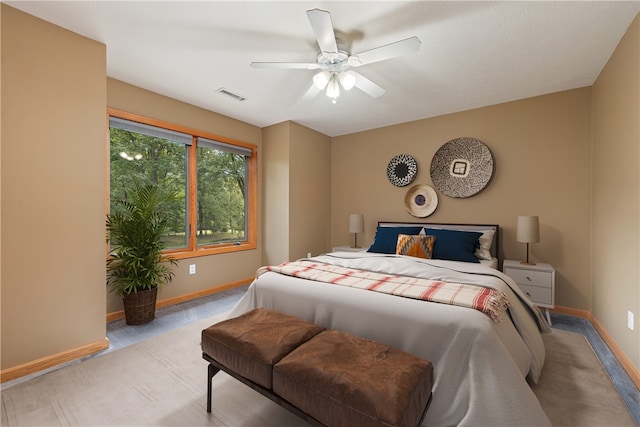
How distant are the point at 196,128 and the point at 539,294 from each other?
440cm

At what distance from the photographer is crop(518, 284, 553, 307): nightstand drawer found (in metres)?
2.78

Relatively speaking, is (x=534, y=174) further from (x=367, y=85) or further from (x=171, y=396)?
(x=171, y=396)

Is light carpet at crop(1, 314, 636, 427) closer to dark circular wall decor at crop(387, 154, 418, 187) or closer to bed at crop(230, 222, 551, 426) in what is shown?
bed at crop(230, 222, 551, 426)

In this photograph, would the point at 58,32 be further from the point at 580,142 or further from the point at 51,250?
the point at 580,142

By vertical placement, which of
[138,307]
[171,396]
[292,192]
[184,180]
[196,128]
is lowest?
[171,396]

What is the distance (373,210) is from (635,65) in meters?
3.01

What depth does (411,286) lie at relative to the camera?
191 cm

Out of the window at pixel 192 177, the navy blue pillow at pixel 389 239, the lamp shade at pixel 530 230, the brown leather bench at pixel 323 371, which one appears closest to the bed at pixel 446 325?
the brown leather bench at pixel 323 371

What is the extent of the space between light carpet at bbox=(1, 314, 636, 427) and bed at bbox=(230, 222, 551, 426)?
0.23 metres

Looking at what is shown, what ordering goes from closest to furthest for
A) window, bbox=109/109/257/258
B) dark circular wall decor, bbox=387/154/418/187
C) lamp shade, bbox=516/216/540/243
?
lamp shade, bbox=516/216/540/243 < window, bbox=109/109/257/258 < dark circular wall decor, bbox=387/154/418/187

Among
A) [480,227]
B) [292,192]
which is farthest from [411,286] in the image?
[292,192]

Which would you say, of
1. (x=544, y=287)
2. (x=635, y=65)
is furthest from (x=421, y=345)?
(x=635, y=65)

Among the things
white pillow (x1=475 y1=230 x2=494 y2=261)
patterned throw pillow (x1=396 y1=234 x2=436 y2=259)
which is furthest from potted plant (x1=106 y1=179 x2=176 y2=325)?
white pillow (x1=475 y1=230 x2=494 y2=261)

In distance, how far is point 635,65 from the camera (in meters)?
1.91
